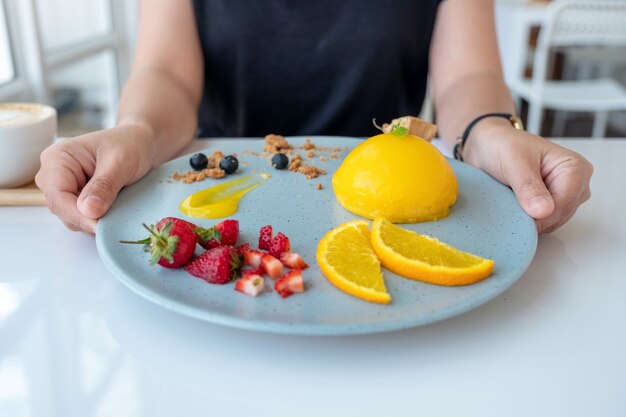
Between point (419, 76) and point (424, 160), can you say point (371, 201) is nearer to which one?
point (424, 160)

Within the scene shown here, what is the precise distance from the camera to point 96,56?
2.90m

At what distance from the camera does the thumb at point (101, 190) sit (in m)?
0.71

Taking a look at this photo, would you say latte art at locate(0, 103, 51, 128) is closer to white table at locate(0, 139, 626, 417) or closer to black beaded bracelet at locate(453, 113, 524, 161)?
white table at locate(0, 139, 626, 417)

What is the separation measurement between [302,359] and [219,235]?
183 mm

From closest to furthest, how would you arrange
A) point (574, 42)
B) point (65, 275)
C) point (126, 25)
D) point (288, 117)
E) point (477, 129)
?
1. point (65, 275)
2. point (477, 129)
3. point (288, 117)
4. point (574, 42)
5. point (126, 25)

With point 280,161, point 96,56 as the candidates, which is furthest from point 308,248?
point 96,56

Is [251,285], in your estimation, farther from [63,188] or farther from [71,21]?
[71,21]

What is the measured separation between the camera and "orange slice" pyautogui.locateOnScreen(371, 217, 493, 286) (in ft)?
1.90

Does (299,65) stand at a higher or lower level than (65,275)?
higher

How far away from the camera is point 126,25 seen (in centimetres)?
322

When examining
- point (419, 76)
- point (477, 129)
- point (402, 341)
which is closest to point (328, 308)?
point (402, 341)

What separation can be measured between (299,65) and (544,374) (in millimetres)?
991

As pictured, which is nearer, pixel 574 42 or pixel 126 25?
pixel 574 42

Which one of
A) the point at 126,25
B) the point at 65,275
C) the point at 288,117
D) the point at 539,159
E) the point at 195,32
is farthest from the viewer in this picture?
the point at 126,25
